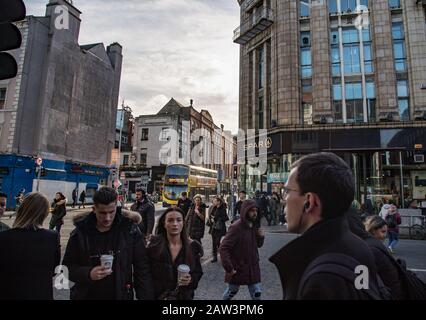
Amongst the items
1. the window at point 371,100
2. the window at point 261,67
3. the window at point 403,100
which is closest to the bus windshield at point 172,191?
the window at point 261,67

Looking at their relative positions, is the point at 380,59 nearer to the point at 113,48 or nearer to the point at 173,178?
the point at 173,178

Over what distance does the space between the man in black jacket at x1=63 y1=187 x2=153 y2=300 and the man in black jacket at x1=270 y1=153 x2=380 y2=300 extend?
5.91 ft

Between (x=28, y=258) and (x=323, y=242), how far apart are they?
2.59 m

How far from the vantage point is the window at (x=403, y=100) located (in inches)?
850

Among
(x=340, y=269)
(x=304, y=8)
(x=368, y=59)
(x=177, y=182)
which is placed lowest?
(x=340, y=269)

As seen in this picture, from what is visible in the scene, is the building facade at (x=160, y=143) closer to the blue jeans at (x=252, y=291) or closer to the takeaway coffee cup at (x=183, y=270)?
the blue jeans at (x=252, y=291)

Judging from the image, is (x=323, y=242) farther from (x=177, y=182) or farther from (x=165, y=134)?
(x=165, y=134)

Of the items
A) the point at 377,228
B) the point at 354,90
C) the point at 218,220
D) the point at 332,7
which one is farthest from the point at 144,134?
the point at 377,228

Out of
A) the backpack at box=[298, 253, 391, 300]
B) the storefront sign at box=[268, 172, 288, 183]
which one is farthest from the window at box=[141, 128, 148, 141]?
the backpack at box=[298, 253, 391, 300]

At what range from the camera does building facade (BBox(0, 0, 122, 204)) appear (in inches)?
961

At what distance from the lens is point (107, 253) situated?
277 cm
